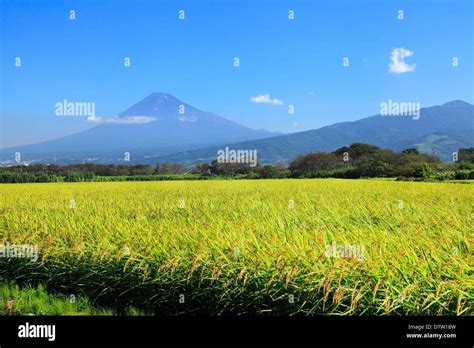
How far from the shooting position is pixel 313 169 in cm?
2778

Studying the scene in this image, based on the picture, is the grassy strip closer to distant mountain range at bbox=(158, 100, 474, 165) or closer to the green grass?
the green grass

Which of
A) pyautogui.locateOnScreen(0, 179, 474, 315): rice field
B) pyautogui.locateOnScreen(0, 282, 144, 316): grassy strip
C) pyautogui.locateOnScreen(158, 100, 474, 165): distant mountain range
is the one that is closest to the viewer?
pyautogui.locateOnScreen(0, 179, 474, 315): rice field

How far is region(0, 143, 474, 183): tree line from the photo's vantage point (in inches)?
984

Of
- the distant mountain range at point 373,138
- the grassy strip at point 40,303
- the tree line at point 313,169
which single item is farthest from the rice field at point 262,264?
the tree line at point 313,169

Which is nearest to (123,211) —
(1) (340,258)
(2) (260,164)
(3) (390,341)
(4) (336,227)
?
(4) (336,227)

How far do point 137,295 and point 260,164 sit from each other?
24394mm

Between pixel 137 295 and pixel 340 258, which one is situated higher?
pixel 340 258

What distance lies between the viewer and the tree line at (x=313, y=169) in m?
25.0

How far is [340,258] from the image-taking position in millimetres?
4703

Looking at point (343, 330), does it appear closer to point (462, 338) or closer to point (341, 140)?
point (462, 338)

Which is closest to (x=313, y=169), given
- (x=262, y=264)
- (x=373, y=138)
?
(x=373, y=138)

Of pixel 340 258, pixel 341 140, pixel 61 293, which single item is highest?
pixel 341 140

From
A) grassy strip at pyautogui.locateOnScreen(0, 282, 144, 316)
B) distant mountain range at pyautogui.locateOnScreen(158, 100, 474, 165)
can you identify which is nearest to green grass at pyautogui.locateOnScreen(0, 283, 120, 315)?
grassy strip at pyautogui.locateOnScreen(0, 282, 144, 316)

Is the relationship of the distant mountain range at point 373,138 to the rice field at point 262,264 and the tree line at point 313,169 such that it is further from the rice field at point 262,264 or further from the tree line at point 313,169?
the rice field at point 262,264
